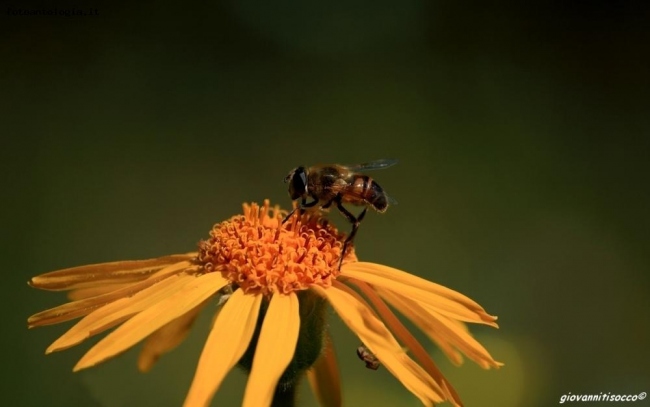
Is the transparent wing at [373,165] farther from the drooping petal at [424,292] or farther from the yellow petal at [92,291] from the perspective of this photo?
the yellow petal at [92,291]

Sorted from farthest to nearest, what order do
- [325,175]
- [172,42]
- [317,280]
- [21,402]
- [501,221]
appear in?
[172,42]
[501,221]
[21,402]
[325,175]
[317,280]

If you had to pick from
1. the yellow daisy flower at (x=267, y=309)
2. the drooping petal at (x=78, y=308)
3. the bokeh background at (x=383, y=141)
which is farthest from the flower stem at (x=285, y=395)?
the bokeh background at (x=383, y=141)

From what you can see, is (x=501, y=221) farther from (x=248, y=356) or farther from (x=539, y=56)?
(x=248, y=356)

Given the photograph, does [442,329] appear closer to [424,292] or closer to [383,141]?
[424,292]

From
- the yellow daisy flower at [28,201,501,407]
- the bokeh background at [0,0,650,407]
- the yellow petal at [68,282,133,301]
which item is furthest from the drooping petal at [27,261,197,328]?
the bokeh background at [0,0,650,407]

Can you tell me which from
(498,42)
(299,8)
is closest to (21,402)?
(299,8)
